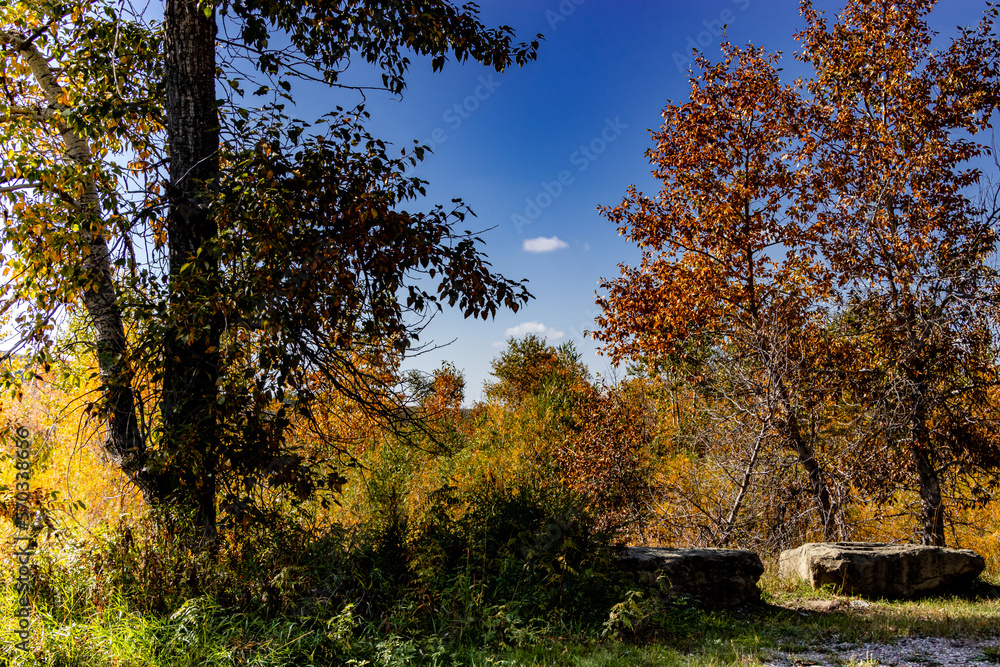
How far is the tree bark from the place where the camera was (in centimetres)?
552

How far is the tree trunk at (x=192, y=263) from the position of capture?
5066 mm

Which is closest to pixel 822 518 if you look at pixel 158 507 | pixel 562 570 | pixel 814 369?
pixel 814 369

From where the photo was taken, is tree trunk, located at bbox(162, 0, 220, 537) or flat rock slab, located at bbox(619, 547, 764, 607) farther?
flat rock slab, located at bbox(619, 547, 764, 607)

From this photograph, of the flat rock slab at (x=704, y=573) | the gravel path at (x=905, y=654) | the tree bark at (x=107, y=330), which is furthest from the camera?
the flat rock slab at (x=704, y=573)

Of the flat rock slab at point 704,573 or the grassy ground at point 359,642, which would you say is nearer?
the grassy ground at point 359,642

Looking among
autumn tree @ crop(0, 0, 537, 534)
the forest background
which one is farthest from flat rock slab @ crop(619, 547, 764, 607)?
autumn tree @ crop(0, 0, 537, 534)

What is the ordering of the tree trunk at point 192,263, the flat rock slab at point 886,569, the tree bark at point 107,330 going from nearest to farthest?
the tree trunk at point 192,263 → the tree bark at point 107,330 → the flat rock slab at point 886,569

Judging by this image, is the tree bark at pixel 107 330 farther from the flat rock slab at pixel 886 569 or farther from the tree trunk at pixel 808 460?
the tree trunk at pixel 808 460

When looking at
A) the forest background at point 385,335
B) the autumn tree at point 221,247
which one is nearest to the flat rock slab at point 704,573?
the forest background at point 385,335

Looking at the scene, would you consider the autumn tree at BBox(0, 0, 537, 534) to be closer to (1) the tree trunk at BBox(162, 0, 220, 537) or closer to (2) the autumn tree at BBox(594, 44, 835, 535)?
(1) the tree trunk at BBox(162, 0, 220, 537)

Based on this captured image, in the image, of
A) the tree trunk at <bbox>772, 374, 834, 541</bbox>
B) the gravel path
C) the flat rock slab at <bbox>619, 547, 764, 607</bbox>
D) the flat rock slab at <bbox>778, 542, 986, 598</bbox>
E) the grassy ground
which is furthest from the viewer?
the tree trunk at <bbox>772, 374, 834, 541</bbox>

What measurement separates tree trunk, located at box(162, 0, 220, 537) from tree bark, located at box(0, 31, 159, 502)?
0.40 m

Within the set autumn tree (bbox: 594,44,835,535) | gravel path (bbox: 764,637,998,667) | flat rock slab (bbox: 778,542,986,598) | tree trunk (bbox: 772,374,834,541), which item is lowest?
gravel path (bbox: 764,637,998,667)

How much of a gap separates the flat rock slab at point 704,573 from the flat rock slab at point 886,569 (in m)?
1.66
